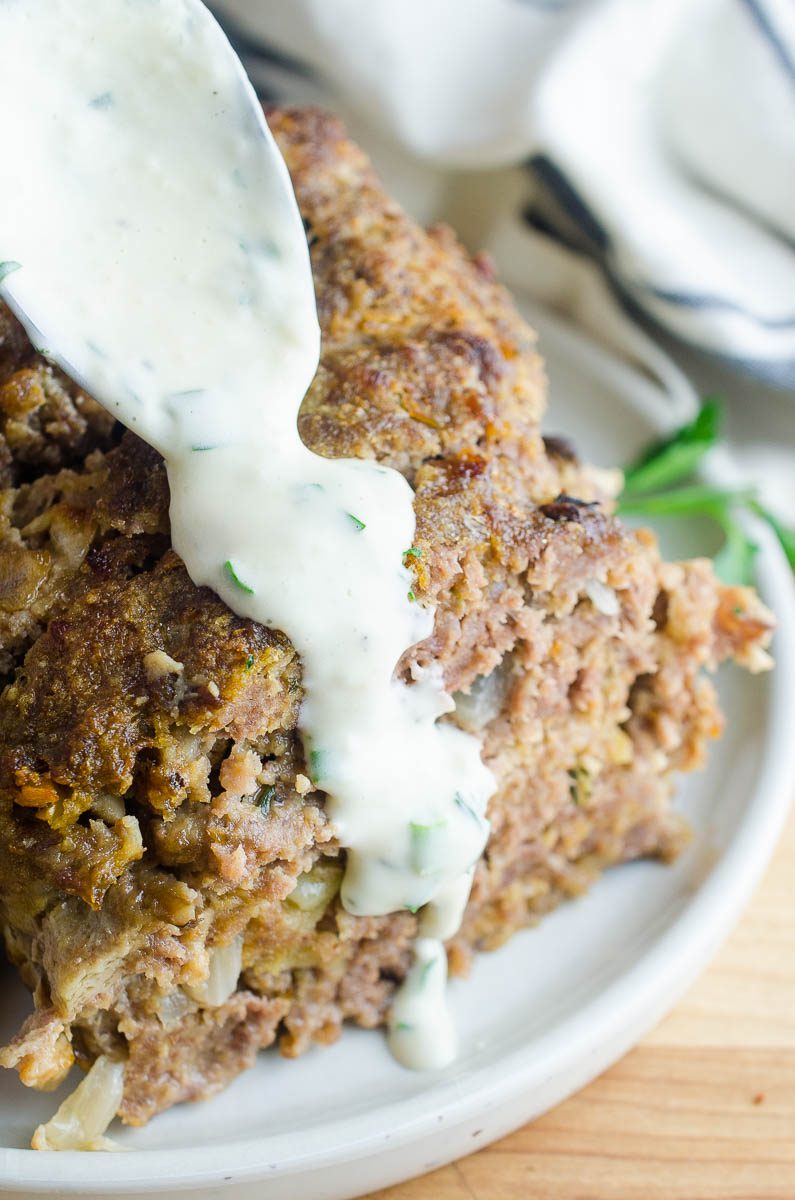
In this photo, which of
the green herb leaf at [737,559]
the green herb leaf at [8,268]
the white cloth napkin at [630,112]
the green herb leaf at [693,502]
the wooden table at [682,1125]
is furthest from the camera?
the white cloth napkin at [630,112]

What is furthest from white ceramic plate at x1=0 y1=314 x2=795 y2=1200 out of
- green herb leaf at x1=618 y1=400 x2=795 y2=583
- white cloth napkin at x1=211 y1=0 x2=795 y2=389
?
white cloth napkin at x1=211 y1=0 x2=795 y2=389

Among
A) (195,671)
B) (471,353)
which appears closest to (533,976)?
(195,671)

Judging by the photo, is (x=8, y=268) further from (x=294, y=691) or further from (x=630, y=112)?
(x=630, y=112)

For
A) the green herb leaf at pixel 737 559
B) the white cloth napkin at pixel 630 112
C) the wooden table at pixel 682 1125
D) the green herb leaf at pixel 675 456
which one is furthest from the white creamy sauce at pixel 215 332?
the white cloth napkin at pixel 630 112

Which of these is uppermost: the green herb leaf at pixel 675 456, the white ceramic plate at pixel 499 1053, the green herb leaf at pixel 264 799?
the green herb leaf at pixel 264 799

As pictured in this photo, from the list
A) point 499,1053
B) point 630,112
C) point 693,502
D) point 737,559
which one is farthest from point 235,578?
point 630,112

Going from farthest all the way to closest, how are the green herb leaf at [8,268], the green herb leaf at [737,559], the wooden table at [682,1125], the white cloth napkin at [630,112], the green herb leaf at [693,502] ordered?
the white cloth napkin at [630,112]
the green herb leaf at [693,502]
the green herb leaf at [737,559]
the wooden table at [682,1125]
the green herb leaf at [8,268]

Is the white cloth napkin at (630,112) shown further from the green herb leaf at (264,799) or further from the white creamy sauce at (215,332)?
the green herb leaf at (264,799)

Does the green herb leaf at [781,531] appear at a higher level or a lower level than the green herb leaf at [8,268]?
lower
